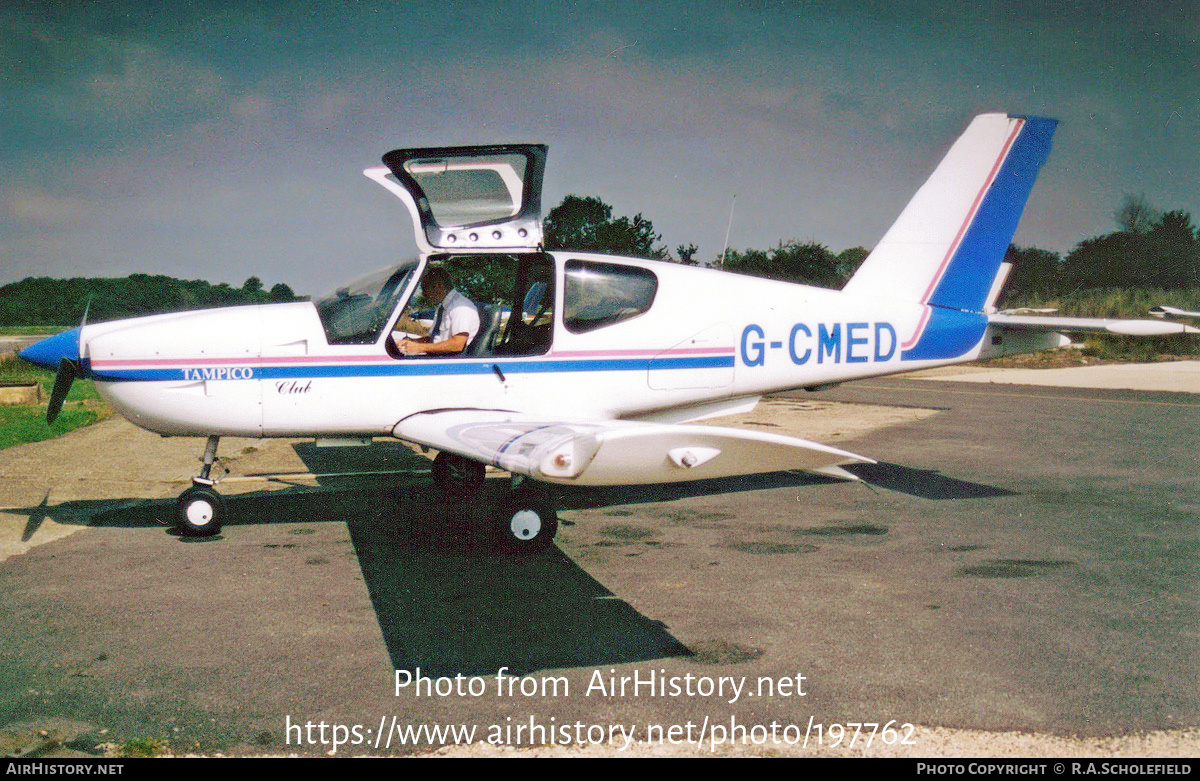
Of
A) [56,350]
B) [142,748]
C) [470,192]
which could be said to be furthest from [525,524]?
[56,350]

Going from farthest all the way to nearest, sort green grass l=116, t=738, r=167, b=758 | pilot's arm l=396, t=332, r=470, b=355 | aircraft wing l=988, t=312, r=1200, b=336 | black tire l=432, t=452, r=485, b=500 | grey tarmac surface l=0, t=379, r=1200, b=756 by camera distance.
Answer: black tire l=432, t=452, r=485, b=500, aircraft wing l=988, t=312, r=1200, b=336, pilot's arm l=396, t=332, r=470, b=355, grey tarmac surface l=0, t=379, r=1200, b=756, green grass l=116, t=738, r=167, b=758

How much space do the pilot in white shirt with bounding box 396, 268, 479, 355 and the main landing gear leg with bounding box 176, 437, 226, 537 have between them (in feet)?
5.50

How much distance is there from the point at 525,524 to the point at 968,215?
502cm

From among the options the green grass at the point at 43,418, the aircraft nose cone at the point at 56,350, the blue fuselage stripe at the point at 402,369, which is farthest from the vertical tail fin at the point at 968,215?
the green grass at the point at 43,418

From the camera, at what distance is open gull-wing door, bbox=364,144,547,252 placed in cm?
573

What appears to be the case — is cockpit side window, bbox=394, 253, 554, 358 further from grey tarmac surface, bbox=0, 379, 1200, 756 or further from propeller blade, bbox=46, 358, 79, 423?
propeller blade, bbox=46, 358, 79, 423

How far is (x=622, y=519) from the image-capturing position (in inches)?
263

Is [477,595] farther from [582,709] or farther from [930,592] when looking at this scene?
[930,592]

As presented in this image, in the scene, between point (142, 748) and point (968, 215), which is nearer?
point (142, 748)

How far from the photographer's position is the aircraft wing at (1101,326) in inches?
273

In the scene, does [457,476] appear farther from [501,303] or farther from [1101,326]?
[1101,326]

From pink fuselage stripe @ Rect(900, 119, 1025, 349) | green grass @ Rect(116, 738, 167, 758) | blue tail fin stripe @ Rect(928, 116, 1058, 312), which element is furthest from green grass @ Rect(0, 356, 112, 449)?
blue tail fin stripe @ Rect(928, 116, 1058, 312)

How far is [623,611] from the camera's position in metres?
4.52
